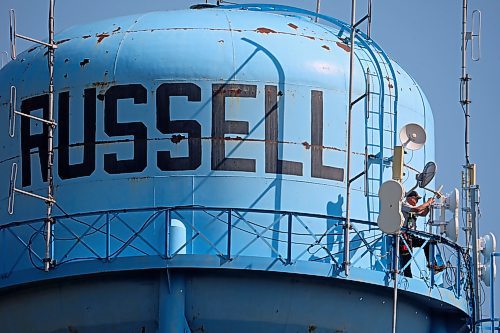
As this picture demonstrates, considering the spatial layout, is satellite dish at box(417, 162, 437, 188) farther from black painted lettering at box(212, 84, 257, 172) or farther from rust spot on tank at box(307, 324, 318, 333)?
rust spot on tank at box(307, 324, 318, 333)

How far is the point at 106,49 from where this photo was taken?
33.0 m

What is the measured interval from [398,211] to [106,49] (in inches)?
220

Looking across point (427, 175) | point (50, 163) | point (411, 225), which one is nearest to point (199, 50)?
point (50, 163)

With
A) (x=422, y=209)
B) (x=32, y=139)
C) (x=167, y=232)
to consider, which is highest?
(x=32, y=139)

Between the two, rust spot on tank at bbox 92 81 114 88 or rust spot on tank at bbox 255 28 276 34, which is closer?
rust spot on tank at bbox 92 81 114 88

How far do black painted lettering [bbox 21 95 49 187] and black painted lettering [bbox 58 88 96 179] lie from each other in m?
0.26

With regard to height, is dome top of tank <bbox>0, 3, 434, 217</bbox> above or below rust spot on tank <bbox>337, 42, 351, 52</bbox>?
below

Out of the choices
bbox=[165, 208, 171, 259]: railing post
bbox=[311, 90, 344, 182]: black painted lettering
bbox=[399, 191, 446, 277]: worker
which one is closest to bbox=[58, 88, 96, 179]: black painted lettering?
bbox=[165, 208, 171, 259]: railing post

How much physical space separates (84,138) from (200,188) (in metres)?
2.13

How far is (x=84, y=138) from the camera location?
107 feet

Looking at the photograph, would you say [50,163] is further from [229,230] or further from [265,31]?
[265,31]

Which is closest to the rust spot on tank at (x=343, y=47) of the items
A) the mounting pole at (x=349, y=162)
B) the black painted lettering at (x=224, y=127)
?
the mounting pole at (x=349, y=162)

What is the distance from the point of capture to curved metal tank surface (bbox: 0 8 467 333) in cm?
3155

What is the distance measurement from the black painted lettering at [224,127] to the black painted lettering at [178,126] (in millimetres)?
260
